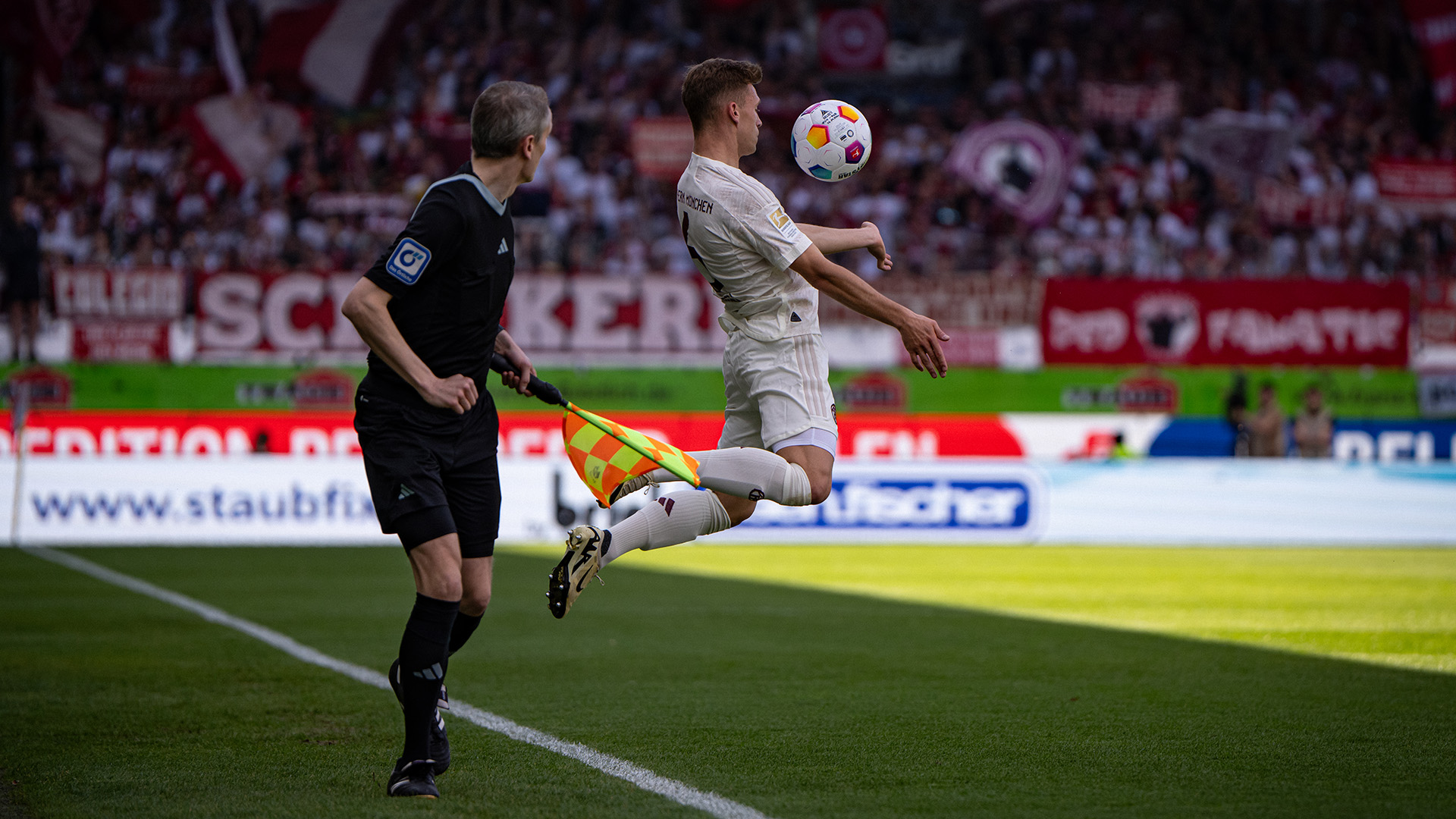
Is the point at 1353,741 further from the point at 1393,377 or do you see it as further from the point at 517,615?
the point at 1393,377

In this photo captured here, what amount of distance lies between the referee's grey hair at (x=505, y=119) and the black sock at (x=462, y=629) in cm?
164

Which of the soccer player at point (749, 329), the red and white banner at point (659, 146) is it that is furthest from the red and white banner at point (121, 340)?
the soccer player at point (749, 329)

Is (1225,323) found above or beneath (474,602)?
above

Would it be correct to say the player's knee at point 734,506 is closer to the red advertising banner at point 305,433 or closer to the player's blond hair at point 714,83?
the player's blond hair at point 714,83

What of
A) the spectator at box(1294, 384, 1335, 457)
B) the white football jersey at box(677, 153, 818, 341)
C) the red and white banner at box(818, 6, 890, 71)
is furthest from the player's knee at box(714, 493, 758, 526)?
the red and white banner at box(818, 6, 890, 71)

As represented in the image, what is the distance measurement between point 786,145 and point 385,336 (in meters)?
21.5

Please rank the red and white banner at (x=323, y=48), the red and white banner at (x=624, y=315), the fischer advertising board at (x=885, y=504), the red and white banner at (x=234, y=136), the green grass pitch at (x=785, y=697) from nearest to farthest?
the green grass pitch at (x=785, y=697), the fischer advertising board at (x=885, y=504), the red and white banner at (x=624, y=315), the red and white banner at (x=234, y=136), the red and white banner at (x=323, y=48)

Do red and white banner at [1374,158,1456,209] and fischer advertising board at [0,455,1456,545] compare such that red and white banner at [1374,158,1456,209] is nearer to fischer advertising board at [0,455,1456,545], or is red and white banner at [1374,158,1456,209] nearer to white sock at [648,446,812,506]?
fischer advertising board at [0,455,1456,545]

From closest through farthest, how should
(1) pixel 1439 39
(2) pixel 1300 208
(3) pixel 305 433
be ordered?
(3) pixel 305 433 < (2) pixel 1300 208 < (1) pixel 1439 39

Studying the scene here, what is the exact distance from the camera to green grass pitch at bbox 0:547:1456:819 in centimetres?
460

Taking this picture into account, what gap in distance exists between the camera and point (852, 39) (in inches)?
1134

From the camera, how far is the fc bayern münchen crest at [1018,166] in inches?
961

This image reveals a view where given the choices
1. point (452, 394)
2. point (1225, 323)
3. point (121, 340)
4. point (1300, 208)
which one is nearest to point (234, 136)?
point (121, 340)

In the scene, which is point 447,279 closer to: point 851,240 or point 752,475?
point 752,475
